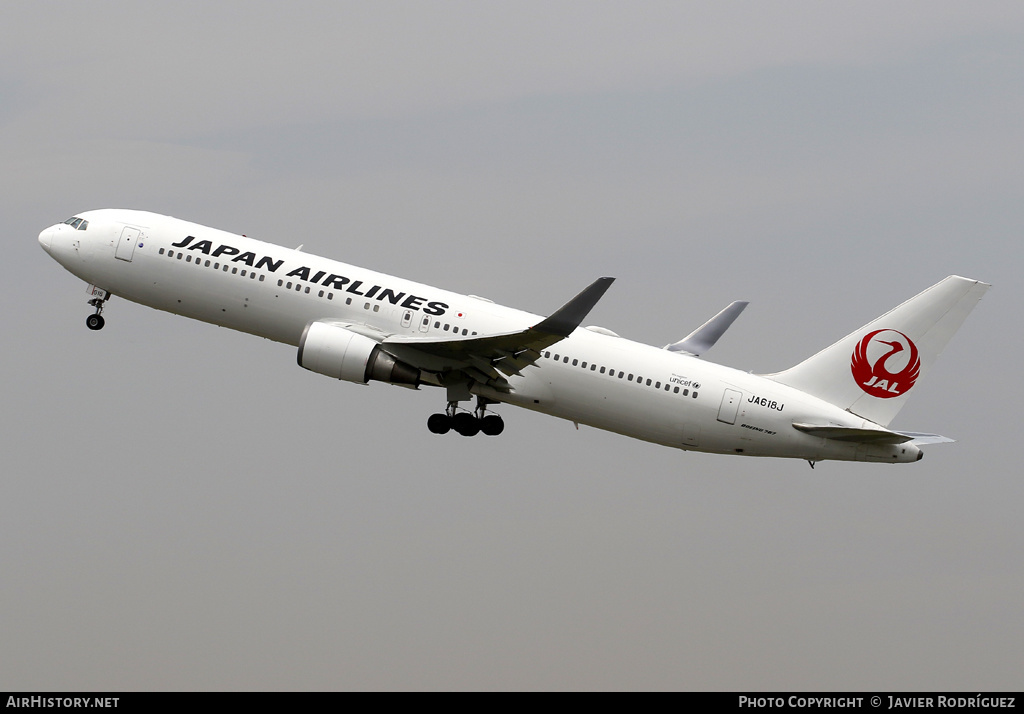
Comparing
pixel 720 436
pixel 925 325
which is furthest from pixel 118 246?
pixel 925 325

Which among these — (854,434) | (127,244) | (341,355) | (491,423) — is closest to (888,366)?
(854,434)

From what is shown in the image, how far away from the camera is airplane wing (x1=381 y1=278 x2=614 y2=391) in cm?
3441

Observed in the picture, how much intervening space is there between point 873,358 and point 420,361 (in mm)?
14892

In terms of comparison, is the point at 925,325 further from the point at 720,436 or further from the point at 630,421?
the point at 630,421

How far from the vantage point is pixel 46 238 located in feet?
137

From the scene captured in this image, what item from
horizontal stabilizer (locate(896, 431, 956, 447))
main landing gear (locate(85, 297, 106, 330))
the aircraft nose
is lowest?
horizontal stabilizer (locate(896, 431, 956, 447))

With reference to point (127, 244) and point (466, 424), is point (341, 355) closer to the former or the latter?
point (466, 424)

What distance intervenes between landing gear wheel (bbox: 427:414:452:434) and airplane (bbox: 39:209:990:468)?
28 centimetres

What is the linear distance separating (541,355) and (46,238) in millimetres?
18038

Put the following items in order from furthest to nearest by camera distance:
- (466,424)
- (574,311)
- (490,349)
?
(466,424)
(490,349)
(574,311)

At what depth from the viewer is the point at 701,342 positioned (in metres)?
44.9

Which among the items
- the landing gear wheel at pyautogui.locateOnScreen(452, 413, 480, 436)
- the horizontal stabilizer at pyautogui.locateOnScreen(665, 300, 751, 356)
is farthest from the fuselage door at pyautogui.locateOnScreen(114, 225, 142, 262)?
the horizontal stabilizer at pyautogui.locateOnScreen(665, 300, 751, 356)

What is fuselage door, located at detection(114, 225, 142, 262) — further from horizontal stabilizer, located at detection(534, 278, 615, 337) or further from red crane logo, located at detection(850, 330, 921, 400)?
red crane logo, located at detection(850, 330, 921, 400)

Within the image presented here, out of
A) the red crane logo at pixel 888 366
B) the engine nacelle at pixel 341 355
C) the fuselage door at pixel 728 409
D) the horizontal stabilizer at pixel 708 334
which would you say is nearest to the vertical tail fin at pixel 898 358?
the red crane logo at pixel 888 366
